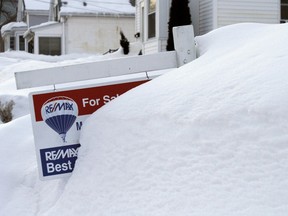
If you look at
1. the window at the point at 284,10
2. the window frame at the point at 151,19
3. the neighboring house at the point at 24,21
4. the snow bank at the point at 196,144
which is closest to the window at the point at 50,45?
the neighboring house at the point at 24,21

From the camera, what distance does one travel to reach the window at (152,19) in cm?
1710

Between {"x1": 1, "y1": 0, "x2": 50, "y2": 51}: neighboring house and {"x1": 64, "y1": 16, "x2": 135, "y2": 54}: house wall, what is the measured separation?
25.2 feet

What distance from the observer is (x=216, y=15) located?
14641 mm

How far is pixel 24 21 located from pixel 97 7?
40.0ft

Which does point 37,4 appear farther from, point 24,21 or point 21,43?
point 21,43

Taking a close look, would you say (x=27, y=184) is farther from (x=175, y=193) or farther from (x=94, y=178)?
(x=175, y=193)

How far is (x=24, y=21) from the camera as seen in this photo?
39406 mm

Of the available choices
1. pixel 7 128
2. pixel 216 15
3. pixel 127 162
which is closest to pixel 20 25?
pixel 216 15

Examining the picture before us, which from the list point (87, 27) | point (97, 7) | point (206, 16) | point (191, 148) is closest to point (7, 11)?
point (97, 7)

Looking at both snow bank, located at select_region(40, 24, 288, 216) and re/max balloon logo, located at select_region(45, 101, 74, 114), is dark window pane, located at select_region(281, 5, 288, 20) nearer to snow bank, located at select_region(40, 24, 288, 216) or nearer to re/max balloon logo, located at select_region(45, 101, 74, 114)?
snow bank, located at select_region(40, 24, 288, 216)

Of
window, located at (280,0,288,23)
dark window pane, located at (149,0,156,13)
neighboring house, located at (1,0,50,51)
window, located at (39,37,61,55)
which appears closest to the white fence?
window, located at (280,0,288,23)

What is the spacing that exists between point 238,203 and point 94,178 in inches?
55.9

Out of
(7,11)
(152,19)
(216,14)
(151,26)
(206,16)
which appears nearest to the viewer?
(216,14)

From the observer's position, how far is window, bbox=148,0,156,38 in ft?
56.1
